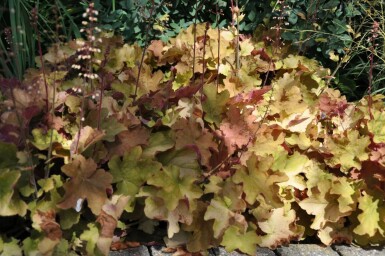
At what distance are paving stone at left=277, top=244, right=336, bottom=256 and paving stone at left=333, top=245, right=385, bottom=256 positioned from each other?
0.12 ft

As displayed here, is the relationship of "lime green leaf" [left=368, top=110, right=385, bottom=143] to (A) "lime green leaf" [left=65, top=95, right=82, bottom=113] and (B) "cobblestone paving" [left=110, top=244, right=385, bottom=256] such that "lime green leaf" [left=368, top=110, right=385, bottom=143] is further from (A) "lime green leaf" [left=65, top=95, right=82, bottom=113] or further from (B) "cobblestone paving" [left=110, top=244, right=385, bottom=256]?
(A) "lime green leaf" [left=65, top=95, right=82, bottom=113]

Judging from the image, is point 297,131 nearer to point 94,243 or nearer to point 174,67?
point 174,67

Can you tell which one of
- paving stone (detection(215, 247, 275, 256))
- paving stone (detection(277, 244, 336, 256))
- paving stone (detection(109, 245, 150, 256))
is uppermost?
paving stone (detection(109, 245, 150, 256))

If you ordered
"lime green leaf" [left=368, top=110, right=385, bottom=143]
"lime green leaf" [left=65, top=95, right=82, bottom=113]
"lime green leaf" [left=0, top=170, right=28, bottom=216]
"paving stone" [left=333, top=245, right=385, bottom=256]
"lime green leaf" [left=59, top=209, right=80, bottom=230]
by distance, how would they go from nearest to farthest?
"lime green leaf" [left=0, top=170, right=28, bottom=216], "lime green leaf" [left=59, top=209, right=80, bottom=230], "lime green leaf" [left=65, top=95, right=82, bottom=113], "paving stone" [left=333, top=245, right=385, bottom=256], "lime green leaf" [left=368, top=110, right=385, bottom=143]

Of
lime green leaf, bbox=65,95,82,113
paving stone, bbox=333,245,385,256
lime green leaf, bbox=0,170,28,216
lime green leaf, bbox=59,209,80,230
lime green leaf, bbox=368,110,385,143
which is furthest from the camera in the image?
lime green leaf, bbox=368,110,385,143

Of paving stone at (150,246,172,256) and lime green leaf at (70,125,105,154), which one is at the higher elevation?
lime green leaf at (70,125,105,154)

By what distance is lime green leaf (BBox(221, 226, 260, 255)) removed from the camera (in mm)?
2414

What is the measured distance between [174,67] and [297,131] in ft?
2.40

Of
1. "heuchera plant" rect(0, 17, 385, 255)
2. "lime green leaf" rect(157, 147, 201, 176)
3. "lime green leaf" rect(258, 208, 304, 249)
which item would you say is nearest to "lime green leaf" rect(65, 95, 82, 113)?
"heuchera plant" rect(0, 17, 385, 255)

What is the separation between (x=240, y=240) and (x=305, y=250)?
341 millimetres

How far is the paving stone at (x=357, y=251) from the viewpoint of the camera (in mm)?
2645

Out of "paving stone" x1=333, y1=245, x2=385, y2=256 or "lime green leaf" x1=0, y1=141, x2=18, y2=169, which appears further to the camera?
"paving stone" x1=333, y1=245, x2=385, y2=256

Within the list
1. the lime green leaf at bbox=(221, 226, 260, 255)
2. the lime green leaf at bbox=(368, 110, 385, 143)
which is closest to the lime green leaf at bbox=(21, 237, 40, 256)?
the lime green leaf at bbox=(221, 226, 260, 255)

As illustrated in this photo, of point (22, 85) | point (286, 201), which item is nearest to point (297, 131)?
point (286, 201)
